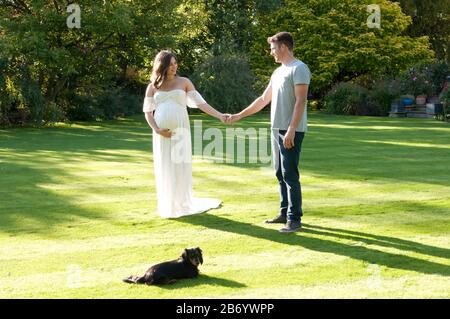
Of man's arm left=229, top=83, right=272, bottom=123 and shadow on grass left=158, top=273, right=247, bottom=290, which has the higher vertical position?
man's arm left=229, top=83, right=272, bottom=123

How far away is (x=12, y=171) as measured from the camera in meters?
14.1

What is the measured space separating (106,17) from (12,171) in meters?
16.4

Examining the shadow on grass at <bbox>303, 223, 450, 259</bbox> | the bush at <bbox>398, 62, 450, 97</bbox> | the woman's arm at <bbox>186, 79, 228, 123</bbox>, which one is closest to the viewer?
the shadow on grass at <bbox>303, 223, 450, 259</bbox>

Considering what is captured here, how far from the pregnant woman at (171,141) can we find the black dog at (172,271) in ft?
9.90

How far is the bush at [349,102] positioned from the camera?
37.2 m

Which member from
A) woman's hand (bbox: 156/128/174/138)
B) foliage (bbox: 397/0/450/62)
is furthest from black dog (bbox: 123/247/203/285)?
foliage (bbox: 397/0/450/62)

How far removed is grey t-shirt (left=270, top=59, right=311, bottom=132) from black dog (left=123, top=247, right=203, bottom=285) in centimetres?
245

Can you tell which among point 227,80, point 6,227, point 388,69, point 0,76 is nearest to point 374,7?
point 388,69

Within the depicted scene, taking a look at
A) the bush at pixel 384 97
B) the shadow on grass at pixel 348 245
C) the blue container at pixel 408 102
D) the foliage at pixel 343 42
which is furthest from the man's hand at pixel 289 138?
the foliage at pixel 343 42

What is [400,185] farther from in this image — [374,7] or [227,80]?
[374,7]

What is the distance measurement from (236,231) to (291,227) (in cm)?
63

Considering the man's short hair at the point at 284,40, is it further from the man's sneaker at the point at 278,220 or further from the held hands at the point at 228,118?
the man's sneaker at the point at 278,220

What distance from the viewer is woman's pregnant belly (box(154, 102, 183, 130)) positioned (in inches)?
376

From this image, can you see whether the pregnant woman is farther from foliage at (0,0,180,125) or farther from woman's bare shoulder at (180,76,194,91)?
foliage at (0,0,180,125)
